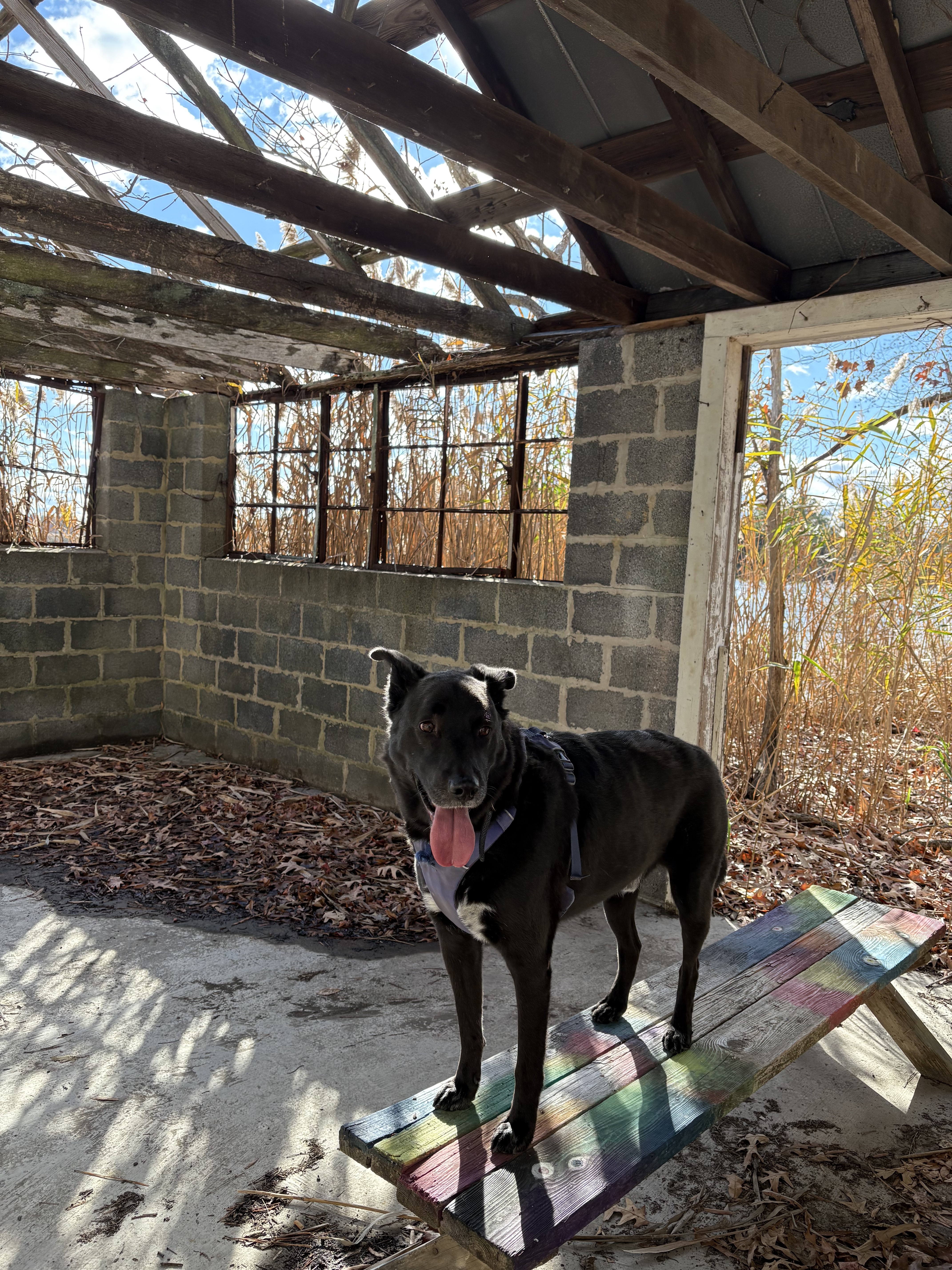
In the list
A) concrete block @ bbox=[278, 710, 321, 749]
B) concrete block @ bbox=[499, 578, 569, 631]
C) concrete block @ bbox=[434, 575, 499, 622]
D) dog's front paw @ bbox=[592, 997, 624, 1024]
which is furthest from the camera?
concrete block @ bbox=[278, 710, 321, 749]

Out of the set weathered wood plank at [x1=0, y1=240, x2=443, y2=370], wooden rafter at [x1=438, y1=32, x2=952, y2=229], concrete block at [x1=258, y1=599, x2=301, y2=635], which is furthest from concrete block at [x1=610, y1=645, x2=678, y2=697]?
concrete block at [x1=258, y1=599, x2=301, y2=635]

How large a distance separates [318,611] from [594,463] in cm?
259

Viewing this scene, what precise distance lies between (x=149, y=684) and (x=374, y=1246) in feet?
20.7

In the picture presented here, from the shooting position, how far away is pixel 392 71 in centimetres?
257

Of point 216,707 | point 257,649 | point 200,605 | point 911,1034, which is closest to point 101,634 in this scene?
point 200,605

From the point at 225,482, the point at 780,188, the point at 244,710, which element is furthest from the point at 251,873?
the point at 780,188

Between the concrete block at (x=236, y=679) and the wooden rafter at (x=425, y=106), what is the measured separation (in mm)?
4732

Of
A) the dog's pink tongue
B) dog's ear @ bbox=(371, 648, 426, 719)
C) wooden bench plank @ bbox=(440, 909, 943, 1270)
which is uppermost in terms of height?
dog's ear @ bbox=(371, 648, 426, 719)

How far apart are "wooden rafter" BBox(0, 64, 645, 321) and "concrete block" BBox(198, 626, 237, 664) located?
164 inches

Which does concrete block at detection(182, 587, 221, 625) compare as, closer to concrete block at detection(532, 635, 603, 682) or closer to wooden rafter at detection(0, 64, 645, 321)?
concrete block at detection(532, 635, 603, 682)

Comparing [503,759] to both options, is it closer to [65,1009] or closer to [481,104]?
[481,104]

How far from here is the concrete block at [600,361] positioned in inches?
182

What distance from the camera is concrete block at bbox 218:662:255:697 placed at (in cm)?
704

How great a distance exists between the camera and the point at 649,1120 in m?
2.02
